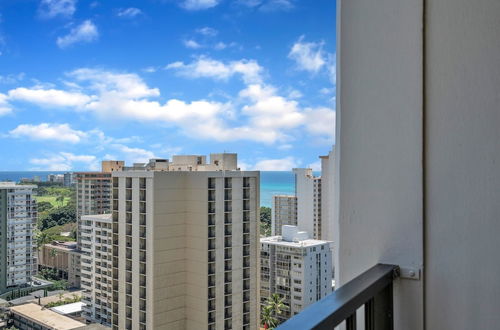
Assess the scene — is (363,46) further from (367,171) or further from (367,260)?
(367,260)

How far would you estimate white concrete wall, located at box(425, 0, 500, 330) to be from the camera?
0.63 meters

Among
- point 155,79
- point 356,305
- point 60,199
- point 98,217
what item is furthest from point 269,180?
point 155,79

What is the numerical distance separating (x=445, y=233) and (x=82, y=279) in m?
11.5

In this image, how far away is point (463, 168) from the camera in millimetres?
634

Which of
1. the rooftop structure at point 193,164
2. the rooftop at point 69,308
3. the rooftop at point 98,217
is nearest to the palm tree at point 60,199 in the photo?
the rooftop at point 98,217

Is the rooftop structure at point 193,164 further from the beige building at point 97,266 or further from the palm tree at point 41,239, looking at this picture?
the palm tree at point 41,239

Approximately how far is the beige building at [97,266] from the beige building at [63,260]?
796 millimetres

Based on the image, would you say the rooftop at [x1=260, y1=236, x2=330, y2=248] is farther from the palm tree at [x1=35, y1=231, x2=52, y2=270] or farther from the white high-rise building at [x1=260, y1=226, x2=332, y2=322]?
the palm tree at [x1=35, y1=231, x2=52, y2=270]

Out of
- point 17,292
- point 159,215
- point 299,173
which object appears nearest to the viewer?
point 299,173

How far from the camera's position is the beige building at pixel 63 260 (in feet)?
34.9

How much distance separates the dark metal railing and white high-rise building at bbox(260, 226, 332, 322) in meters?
6.08

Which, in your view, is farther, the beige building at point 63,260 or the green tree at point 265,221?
the beige building at point 63,260

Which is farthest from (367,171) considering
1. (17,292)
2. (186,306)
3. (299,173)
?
(17,292)

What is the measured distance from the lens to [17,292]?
9695 mm
